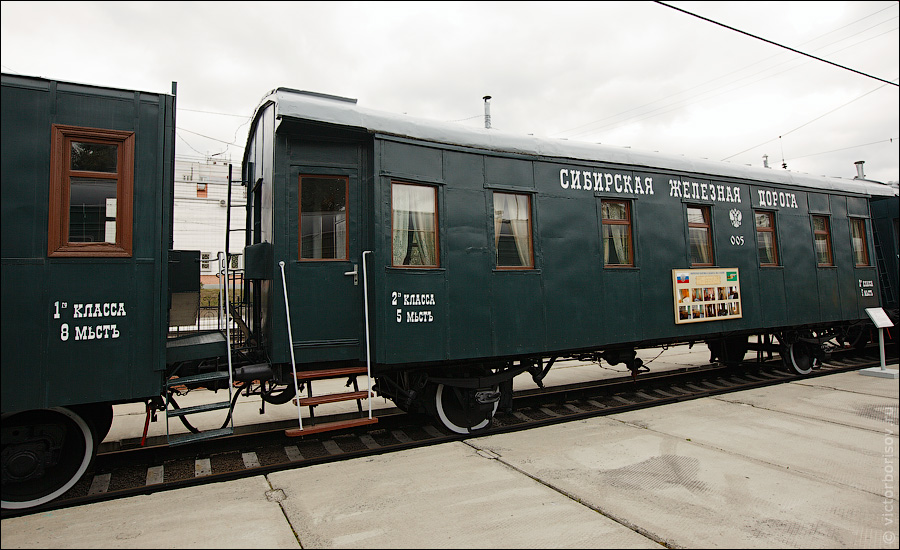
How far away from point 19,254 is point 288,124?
266 centimetres

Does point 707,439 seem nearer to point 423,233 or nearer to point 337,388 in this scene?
point 423,233

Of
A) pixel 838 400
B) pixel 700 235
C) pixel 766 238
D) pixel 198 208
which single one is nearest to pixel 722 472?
pixel 838 400

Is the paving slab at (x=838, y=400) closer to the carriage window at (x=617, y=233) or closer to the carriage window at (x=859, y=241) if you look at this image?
the carriage window at (x=617, y=233)

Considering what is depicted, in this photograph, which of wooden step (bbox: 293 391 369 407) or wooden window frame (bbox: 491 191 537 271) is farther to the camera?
wooden window frame (bbox: 491 191 537 271)

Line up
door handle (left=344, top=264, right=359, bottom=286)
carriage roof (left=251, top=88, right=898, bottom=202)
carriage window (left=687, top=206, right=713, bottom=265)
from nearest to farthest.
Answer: carriage roof (left=251, top=88, right=898, bottom=202)
door handle (left=344, top=264, right=359, bottom=286)
carriage window (left=687, top=206, right=713, bottom=265)

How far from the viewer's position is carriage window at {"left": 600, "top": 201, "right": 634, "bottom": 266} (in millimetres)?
7117

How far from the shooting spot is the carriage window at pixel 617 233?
23.4 feet

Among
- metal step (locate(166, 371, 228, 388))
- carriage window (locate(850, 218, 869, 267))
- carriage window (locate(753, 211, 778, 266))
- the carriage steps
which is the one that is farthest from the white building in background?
carriage window (locate(850, 218, 869, 267))

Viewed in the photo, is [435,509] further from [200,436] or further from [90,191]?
[90,191]

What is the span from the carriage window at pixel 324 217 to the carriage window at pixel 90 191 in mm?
1661

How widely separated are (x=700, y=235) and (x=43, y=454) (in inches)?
356

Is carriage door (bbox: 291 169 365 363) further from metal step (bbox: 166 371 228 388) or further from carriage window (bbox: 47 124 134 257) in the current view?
carriage window (bbox: 47 124 134 257)

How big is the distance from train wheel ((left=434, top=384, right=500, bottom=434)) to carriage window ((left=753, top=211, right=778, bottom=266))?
6171 mm

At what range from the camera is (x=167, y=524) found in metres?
3.66
